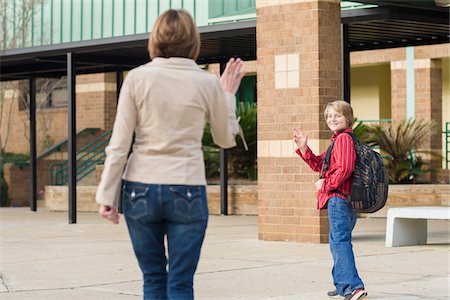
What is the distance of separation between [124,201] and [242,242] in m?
9.13

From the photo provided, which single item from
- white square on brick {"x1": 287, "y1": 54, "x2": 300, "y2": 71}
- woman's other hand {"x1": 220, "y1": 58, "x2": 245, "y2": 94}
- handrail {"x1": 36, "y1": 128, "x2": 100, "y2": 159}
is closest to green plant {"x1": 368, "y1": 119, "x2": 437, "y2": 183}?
white square on brick {"x1": 287, "y1": 54, "x2": 300, "y2": 71}

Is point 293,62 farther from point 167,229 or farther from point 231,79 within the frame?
point 167,229

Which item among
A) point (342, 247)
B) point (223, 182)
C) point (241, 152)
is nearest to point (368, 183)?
point (342, 247)

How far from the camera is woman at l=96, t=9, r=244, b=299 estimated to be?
16.9 ft

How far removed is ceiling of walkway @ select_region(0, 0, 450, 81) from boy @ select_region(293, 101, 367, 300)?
6118 mm

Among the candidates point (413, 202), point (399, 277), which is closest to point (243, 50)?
point (413, 202)

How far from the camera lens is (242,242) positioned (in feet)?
46.9

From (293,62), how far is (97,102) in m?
16.9

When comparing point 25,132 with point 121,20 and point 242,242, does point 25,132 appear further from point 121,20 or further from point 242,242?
point 242,242

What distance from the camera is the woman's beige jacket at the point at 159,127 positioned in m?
5.19

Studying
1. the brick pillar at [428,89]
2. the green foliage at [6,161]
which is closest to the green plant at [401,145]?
A: the brick pillar at [428,89]

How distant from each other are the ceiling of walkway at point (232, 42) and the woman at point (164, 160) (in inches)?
366

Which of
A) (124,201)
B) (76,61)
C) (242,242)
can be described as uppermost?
(76,61)

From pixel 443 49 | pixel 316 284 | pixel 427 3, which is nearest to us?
pixel 316 284
